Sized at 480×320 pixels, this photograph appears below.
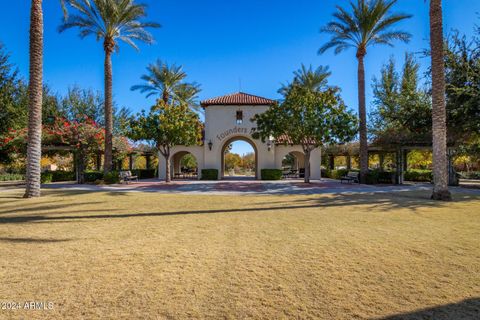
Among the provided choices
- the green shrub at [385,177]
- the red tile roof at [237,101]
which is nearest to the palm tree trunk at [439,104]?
the green shrub at [385,177]

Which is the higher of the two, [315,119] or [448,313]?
[315,119]

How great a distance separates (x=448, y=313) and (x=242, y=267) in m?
2.64

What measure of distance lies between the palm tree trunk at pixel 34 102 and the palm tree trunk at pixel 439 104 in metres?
18.5

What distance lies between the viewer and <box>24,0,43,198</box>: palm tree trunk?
11.9m

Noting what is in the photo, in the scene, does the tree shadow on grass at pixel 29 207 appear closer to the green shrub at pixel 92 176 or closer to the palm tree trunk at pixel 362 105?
the green shrub at pixel 92 176

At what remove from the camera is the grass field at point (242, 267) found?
2998 millimetres

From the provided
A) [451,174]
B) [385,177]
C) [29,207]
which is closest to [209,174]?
[385,177]

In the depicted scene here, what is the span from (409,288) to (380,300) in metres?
0.63

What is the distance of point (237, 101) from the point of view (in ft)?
86.8

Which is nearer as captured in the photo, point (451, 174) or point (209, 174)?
point (451, 174)

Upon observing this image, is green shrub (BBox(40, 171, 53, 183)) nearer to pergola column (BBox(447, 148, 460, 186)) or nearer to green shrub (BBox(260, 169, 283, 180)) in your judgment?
green shrub (BBox(260, 169, 283, 180))

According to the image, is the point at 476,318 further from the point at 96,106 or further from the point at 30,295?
the point at 96,106

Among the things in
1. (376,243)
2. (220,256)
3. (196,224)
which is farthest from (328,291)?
(196,224)

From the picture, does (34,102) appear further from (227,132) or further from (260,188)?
(227,132)
